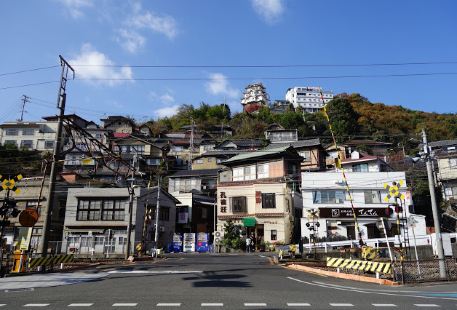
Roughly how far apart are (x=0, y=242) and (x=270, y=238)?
29315 mm

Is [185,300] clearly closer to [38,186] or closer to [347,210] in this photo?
[347,210]

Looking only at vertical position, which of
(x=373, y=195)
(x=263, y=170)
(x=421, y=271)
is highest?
(x=263, y=170)

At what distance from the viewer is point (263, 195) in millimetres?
41969

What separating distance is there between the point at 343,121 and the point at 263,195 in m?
36.7

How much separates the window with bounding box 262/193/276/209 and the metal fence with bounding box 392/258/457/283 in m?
25.9

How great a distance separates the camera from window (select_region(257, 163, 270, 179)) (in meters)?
44.9

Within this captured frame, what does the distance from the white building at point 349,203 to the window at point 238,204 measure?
7.40m

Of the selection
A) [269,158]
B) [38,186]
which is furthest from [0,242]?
[269,158]

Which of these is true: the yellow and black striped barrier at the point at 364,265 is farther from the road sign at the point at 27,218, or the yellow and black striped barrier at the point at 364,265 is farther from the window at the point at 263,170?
the window at the point at 263,170

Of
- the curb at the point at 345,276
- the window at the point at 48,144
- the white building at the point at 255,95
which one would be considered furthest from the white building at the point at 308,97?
the curb at the point at 345,276

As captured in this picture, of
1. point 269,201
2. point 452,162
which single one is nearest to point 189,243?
point 269,201

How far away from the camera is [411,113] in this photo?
92250 millimetres

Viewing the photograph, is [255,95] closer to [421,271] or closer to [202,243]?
[202,243]

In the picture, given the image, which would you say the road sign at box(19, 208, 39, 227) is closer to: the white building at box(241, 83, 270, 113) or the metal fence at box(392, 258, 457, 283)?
the metal fence at box(392, 258, 457, 283)
